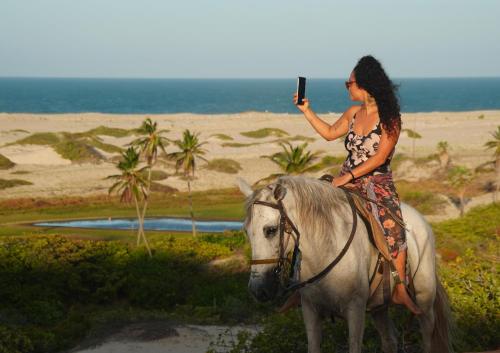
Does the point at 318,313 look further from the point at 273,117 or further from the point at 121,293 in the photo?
the point at 273,117

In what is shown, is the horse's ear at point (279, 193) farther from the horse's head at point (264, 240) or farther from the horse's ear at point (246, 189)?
the horse's ear at point (246, 189)

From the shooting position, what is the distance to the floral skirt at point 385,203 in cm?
746

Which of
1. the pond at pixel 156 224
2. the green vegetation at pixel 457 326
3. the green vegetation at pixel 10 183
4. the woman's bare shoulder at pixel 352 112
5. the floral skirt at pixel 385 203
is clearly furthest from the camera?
the green vegetation at pixel 10 183

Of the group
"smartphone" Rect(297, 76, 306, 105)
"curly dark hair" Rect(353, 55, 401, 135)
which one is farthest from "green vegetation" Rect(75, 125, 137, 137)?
"curly dark hair" Rect(353, 55, 401, 135)

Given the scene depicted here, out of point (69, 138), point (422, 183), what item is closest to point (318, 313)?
point (422, 183)

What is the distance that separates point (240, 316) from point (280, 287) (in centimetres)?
2098

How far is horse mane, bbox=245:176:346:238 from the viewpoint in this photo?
6431 millimetres

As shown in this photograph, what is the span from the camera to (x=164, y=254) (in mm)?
41750

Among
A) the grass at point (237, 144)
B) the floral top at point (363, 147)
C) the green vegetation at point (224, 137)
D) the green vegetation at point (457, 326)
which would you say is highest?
the floral top at point (363, 147)

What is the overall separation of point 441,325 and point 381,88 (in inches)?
127

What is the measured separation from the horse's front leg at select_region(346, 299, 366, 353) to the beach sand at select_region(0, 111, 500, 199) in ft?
145

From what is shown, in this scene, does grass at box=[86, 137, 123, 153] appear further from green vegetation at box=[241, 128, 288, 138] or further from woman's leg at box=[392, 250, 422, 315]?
woman's leg at box=[392, 250, 422, 315]

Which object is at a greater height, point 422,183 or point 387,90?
point 387,90

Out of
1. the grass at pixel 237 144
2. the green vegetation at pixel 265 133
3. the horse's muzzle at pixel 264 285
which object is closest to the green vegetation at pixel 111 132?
the grass at pixel 237 144
